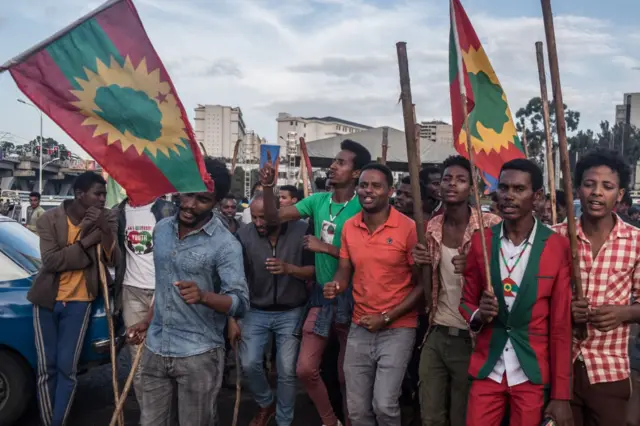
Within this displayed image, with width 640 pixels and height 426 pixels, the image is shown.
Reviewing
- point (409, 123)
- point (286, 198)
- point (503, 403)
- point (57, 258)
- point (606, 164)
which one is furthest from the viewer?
point (286, 198)

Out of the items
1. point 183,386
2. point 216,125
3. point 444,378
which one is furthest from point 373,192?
point 216,125

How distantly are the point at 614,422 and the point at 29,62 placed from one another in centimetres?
367

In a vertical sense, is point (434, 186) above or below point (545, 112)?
below

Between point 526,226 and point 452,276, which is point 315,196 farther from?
point 526,226

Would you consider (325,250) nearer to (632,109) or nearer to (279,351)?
(279,351)

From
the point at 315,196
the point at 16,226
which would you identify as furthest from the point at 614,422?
the point at 16,226

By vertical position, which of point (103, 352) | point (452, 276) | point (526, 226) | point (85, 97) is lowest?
point (103, 352)

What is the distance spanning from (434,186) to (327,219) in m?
1.18

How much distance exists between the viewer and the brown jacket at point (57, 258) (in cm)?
502

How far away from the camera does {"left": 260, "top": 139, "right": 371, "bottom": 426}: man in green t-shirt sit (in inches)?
194

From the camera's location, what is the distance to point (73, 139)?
3719 millimetres

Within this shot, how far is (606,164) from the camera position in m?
3.51

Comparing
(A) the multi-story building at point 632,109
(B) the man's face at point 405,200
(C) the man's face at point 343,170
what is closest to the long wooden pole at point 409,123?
(C) the man's face at point 343,170

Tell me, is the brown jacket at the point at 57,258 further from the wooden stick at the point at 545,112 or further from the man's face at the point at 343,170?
the wooden stick at the point at 545,112
